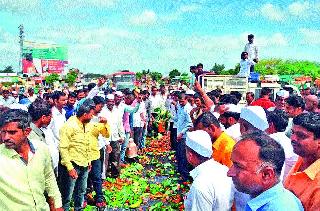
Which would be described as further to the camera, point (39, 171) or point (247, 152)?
point (39, 171)

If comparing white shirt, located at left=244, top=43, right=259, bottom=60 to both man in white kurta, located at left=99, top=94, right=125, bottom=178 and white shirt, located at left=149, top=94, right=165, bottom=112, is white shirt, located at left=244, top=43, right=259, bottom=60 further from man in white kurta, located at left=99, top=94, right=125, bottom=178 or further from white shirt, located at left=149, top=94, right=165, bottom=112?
man in white kurta, located at left=99, top=94, right=125, bottom=178

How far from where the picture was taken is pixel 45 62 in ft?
321

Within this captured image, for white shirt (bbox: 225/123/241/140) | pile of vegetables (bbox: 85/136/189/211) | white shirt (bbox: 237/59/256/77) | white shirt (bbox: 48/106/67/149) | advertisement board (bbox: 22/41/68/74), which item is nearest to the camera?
white shirt (bbox: 225/123/241/140)

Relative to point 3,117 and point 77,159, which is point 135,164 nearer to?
point 77,159

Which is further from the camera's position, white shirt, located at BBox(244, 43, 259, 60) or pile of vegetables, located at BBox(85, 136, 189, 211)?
white shirt, located at BBox(244, 43, 259, 60)

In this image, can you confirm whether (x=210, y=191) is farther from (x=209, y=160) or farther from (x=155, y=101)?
(x=155, y=101)

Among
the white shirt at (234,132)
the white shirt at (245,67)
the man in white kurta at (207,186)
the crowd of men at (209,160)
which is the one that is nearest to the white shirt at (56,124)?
the crowd of men at (209,160)

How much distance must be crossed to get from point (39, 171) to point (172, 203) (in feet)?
16.1

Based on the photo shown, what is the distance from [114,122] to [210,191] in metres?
6.80

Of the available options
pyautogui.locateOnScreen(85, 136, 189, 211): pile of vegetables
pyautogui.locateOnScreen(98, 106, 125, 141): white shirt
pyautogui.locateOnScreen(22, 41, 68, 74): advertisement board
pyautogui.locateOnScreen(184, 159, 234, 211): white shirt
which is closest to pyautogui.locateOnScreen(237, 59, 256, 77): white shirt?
pyautogui.locateOnScreen(85, 136, 189, 211): pile of vegetables

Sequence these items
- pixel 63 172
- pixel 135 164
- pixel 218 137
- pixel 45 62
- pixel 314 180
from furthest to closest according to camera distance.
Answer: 1. pixel 45 62
2. pixel 135 164
3. pixel 63 172
4. pixel 218 137
5. pixel 314 180

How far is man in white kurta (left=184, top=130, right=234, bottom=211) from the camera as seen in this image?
3578 millimetres

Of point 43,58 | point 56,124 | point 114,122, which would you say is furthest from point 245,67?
point 43,58

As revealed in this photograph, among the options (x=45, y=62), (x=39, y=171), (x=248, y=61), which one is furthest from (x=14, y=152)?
(x=45, y=62)
